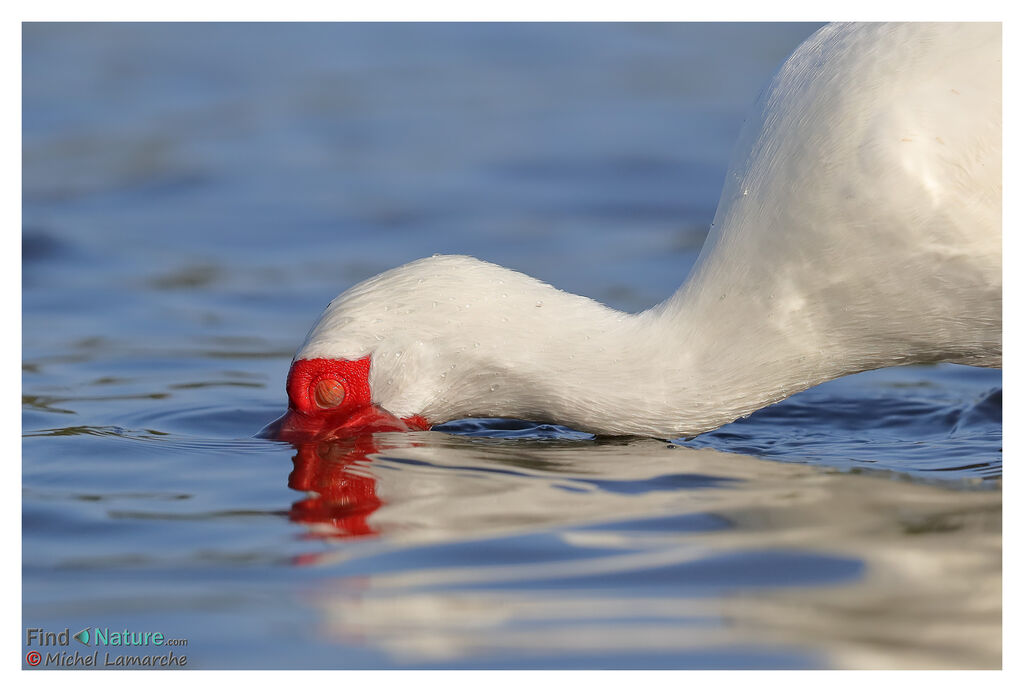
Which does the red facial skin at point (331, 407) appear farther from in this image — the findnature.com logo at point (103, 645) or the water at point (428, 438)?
the findnature.com logo at point (103, 645)

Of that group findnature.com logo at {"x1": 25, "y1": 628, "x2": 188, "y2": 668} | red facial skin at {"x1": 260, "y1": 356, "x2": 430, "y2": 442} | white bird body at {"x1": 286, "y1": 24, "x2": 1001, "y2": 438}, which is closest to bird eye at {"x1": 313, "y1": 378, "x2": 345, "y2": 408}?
red facial skin at {"x1": 260, "y1": 356, "x2": 430, "y2": 442}

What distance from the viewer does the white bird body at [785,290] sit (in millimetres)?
4984

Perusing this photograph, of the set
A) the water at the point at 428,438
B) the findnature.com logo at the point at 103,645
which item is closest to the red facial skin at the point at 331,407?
the water at the point at 428,438

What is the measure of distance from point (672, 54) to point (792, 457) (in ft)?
27.4

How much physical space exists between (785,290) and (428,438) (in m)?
1.50

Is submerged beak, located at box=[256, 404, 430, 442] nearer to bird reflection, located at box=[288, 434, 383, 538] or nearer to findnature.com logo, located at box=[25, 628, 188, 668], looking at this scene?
bird reflection, located at box=[288, 434, 383, 538]

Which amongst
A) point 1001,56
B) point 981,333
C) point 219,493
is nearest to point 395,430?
point 219,493

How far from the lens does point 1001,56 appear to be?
16.2 feet

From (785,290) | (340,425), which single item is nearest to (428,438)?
(340,425)

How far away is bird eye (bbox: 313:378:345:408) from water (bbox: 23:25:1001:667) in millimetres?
188

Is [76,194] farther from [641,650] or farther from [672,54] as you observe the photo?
[641,650]

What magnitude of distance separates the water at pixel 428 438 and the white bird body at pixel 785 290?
26cm

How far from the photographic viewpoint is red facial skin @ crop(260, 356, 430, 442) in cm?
576

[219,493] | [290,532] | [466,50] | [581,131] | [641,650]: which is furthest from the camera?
[466,50]
